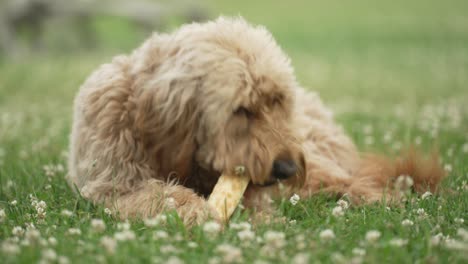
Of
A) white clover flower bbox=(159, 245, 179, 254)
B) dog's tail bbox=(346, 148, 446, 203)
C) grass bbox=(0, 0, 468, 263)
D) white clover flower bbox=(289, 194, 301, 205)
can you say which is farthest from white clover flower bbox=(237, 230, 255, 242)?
dog's tail bbox=(346, 148, 446, 203)

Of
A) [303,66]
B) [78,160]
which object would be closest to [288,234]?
[78,160]

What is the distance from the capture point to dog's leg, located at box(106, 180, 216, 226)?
332 centimetres

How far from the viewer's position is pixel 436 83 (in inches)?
399

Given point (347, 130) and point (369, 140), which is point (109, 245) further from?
point (347, 130)

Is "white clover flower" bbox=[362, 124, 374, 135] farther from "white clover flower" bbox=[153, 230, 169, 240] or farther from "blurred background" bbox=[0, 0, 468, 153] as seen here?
"white clover flower" bbox=[153, 230, 169, 240]

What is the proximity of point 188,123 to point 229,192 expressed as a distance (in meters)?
0.45

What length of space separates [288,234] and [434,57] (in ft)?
35.2

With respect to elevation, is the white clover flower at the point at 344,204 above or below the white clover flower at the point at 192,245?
below

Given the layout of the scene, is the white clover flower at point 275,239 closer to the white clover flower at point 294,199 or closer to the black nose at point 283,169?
the black nose at point 283,169

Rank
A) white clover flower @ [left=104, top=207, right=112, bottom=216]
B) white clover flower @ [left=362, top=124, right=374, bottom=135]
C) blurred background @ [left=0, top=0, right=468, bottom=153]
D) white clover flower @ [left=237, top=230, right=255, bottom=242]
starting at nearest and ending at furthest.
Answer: white clover flower @ [left=237, top=230, right=255, bottom=242] → white clover flower @ [left=104, top=207, right=112, bottom=216] → white clover flower @ [left=362, top=124, right=374, bottom=135] → blurred background @ [left=0, top=0, right=468, bottom=153]

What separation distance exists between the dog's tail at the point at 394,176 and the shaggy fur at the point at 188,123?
7 centimetres

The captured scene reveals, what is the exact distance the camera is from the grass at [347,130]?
2760 mm

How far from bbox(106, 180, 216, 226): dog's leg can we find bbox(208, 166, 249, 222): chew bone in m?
0.07

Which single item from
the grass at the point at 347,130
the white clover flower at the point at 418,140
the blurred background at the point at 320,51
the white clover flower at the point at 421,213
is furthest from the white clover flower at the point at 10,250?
the white clover flower at the point at 418,140
